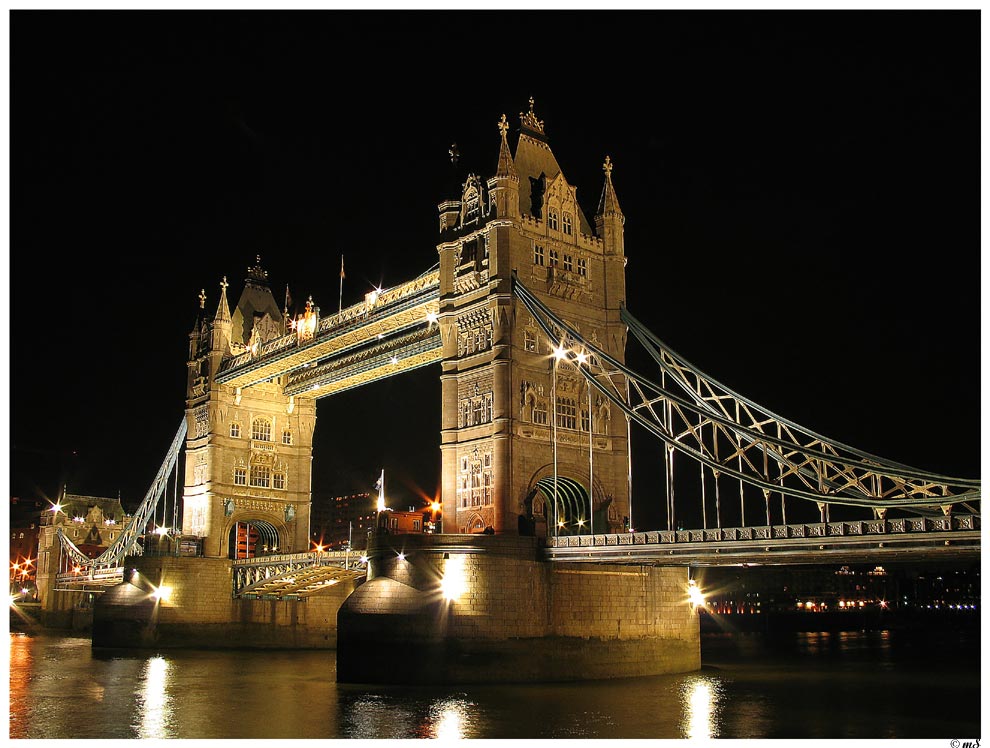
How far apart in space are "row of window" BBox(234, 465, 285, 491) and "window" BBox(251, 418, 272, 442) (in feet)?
6.26

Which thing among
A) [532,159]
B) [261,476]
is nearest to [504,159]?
[532,159]

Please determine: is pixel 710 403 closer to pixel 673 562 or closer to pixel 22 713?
pixel 673 562

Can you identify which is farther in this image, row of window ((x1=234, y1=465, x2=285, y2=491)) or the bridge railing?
row of window ((x1=234, y1=465, x2=285, y2=491))

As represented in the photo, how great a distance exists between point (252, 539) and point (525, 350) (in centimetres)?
4144

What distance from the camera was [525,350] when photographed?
47656 millimetres

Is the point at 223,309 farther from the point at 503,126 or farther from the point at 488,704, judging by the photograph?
the point at 488,704

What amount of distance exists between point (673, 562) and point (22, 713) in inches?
914

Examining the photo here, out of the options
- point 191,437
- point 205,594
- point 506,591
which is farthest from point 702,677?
point 191,437

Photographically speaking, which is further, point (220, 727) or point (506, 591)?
point (506, 591)

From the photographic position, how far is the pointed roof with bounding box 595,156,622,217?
5169 cm

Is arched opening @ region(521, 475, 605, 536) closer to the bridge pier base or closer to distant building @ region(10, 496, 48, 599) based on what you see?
the bridge pier base

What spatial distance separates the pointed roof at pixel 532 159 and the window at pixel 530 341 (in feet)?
18.7

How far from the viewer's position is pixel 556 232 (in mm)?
49844

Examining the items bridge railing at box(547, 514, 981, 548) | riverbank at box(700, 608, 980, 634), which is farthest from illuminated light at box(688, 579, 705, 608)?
riverbank at box(700, 608, 980, 634)
